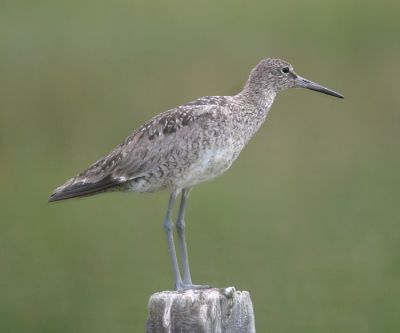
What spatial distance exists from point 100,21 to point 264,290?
232 inches

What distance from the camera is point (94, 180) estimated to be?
8.95 metres

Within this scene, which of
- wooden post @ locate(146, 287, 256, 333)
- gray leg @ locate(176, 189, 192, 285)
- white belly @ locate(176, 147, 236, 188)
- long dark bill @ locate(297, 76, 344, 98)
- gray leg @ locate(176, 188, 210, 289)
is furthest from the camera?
long dark bill @ locate(297, 76, 344, 98)

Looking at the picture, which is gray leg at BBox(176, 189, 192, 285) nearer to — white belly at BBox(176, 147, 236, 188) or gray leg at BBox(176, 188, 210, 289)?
gray leg at BBox(176, 188, 210, 289)

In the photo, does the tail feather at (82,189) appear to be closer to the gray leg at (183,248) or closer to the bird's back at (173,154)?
the bird's back at (173,154)

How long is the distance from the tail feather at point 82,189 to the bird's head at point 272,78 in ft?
4.30

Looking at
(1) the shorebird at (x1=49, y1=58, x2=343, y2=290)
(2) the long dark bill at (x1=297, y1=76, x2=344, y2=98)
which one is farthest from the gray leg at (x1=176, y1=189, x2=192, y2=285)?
(2) the long dark bill at (x1=297, y1=76, x2=344, y2=98)

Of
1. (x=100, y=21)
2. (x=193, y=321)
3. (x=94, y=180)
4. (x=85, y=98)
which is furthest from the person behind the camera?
(x=100, y=21)

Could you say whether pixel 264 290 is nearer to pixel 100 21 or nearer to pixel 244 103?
pixel 244 103

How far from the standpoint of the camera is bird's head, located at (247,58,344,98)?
949cm

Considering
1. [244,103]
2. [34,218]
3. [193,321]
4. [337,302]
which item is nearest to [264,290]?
[337,302]

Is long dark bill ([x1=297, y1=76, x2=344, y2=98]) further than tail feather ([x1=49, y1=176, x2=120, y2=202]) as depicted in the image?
Yes

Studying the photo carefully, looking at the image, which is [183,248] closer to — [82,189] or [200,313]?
[82,189]

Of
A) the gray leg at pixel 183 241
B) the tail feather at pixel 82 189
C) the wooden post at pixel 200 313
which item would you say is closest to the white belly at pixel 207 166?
the gray leg at pixel 183 241

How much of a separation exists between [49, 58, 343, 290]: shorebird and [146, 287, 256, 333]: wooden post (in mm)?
1611
